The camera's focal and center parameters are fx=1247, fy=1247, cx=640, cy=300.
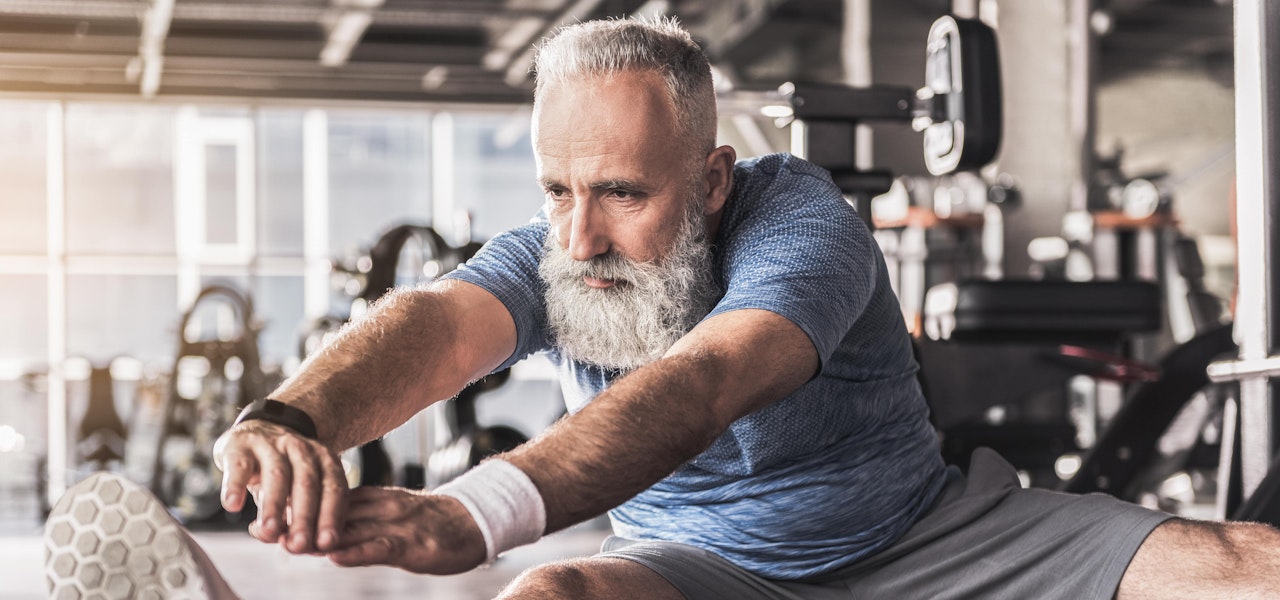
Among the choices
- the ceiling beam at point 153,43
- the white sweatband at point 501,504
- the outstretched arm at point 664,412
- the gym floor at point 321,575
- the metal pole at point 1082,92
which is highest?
the ceiling beam at point 153,43

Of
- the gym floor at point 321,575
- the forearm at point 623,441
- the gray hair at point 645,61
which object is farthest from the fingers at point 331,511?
the gym floor at point 321,575

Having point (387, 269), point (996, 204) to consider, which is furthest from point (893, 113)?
point (387, 269)

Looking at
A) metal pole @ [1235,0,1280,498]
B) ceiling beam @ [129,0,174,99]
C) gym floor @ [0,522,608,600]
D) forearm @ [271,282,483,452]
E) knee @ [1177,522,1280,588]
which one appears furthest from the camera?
ceiling beam @ [129,0,174,99]

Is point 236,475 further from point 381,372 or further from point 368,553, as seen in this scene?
point 381,372

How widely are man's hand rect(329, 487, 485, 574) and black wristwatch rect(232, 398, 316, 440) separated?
0.69 feet

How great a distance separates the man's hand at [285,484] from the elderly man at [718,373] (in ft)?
0.22

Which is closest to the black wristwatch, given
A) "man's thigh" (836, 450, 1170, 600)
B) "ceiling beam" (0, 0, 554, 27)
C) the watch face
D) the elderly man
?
the elderly man

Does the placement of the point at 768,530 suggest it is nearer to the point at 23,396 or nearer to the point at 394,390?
the point at 394,390

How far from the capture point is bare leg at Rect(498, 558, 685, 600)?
1.35 m

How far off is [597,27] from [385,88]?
383 inches

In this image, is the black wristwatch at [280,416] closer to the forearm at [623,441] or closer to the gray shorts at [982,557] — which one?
the forearm at [623,441]

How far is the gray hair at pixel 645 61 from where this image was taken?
57.4 inches

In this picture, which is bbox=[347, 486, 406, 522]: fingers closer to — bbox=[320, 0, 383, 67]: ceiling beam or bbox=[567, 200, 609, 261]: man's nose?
bbox=[567, 200, 609, 261]: man's nose

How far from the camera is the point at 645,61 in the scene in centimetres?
147
